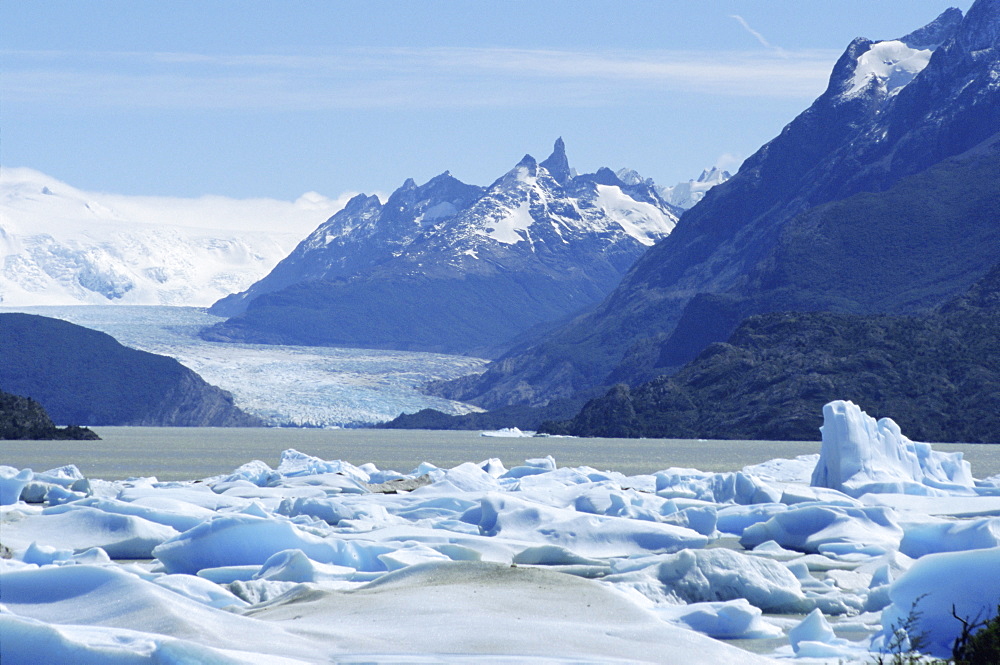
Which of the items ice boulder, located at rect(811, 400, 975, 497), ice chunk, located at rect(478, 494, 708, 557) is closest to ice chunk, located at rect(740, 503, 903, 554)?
ice chunk, located at rect(478, 494, 708, 557)

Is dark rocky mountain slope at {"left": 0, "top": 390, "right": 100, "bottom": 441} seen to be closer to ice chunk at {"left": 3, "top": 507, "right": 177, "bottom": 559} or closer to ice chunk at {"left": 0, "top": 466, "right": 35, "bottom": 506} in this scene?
ice chunk at {"left": 0, "top": 466, "right": 35, "bottom": 506}

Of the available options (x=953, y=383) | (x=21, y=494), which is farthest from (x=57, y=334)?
(x=21, y=494)

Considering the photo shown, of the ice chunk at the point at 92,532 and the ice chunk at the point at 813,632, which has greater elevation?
the ice chunk at the point at 813,632

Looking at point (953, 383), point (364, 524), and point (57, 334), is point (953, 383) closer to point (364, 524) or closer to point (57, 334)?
point (364, 524)

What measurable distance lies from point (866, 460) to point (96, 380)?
565 feet

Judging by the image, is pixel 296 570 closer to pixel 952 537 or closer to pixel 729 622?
pixel 729 622

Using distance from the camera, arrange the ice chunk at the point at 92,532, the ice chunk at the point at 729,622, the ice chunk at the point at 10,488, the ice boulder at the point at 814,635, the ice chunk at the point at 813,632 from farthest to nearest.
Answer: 1. the ice chunk at the point at 10,488
2. the ice chunk at the point at 92,532
3. the ice chunk at the point at 729,622
4. the ice chunk at the point at 813,632
5. the ice boulder at the point at 814,635

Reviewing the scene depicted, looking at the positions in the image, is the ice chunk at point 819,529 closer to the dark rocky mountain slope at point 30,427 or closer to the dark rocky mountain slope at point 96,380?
the dark rocky mountain slope at point 30,427

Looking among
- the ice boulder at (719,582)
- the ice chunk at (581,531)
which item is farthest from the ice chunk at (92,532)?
the ice boulder at (719,582)

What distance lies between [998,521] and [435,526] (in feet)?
37.9

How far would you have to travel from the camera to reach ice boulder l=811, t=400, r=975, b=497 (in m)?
37.3

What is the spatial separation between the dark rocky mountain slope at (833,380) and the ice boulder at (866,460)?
9287 centimetres

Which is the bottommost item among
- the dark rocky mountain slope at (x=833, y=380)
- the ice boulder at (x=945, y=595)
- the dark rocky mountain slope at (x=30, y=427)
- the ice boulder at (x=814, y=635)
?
Answer: the dark rocky mountain slope at (x=30, y=427)

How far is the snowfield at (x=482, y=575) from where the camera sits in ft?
42.3
